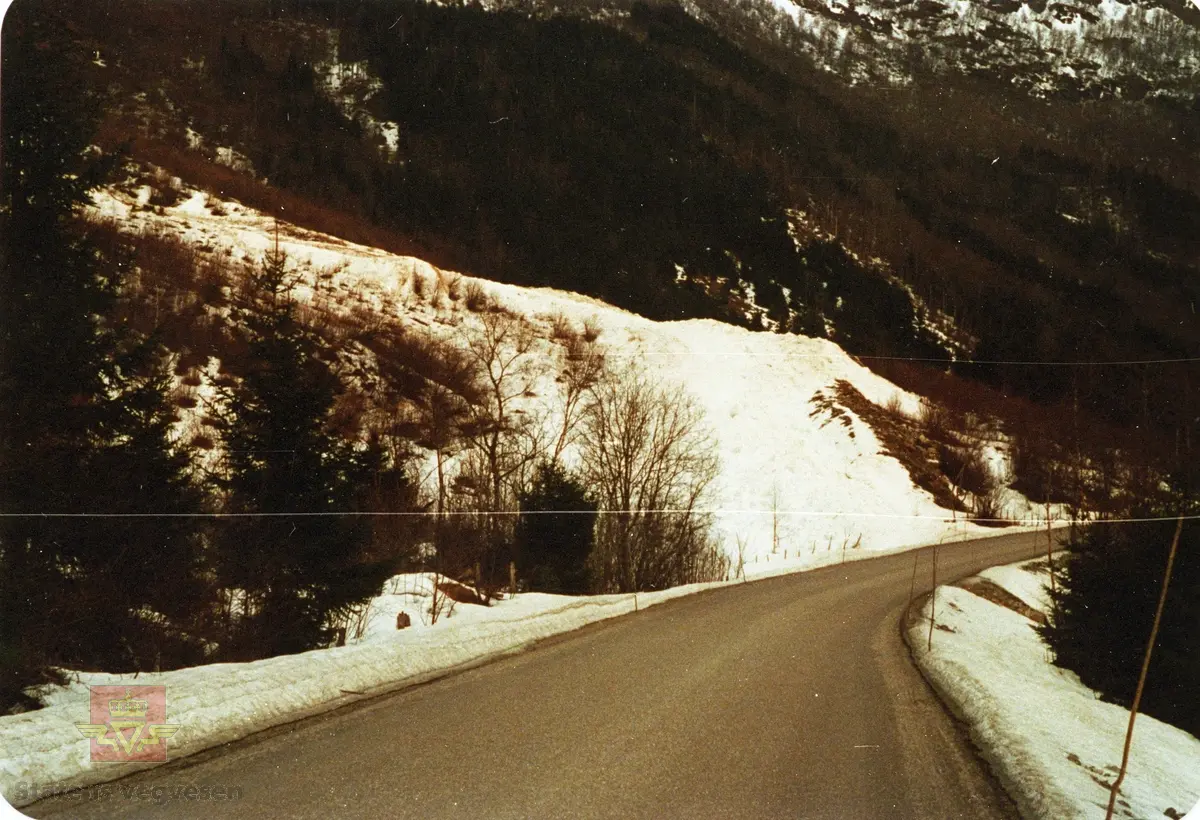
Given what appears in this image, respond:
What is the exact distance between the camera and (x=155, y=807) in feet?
13.0

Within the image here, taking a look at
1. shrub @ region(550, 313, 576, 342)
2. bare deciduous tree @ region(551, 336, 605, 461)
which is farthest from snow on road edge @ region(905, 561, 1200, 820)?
shrub @ region(550, 313, 576, 342)

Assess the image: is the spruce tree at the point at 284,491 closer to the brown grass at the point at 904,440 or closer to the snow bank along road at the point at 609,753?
the snow bank along road at the point at 609,753

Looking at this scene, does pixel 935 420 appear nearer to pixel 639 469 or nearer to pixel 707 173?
pixel 639 469

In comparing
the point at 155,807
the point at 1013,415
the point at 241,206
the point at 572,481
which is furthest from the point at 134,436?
the point at 1013,415

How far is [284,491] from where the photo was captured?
1114cm

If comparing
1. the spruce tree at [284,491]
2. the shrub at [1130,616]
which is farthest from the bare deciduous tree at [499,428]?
the shrub at [1130,616]

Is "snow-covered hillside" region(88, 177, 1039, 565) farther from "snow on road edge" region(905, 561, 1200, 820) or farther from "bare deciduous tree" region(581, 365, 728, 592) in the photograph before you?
"snow on road edge" region(905, 561, 1200, 820)

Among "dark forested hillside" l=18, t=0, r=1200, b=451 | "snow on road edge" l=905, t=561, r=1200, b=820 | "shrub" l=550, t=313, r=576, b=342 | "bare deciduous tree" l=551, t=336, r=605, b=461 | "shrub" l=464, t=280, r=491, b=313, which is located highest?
"dark forested hillside" l=18, t=0, r=1200, b=451

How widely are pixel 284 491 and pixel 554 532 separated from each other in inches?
213

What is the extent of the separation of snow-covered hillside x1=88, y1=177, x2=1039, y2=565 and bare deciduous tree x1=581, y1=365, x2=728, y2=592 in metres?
0.37

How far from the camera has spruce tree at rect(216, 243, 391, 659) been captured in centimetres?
1070

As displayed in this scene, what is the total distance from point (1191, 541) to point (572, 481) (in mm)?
9398

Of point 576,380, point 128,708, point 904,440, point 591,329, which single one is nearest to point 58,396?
point 128,708

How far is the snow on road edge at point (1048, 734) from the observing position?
15.8 ft
